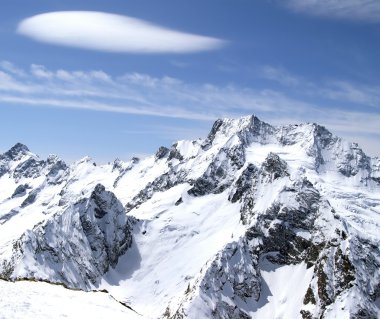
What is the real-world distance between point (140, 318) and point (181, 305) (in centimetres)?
13957

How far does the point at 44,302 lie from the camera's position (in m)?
40.2

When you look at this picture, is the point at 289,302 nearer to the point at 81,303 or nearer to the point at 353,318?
the point at 353,318

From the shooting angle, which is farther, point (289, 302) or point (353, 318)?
point (289, 302)

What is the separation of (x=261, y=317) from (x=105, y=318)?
534ft

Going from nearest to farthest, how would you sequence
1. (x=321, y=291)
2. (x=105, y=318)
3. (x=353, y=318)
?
(x=105, y=318) < (x=353, y=318) < (x=321, y=291)

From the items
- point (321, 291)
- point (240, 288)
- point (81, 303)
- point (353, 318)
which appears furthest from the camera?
point (240, 288)

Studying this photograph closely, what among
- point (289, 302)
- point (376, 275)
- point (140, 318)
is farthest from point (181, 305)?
point (140, 318)

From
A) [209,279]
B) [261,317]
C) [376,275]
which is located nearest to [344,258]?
[376,275]

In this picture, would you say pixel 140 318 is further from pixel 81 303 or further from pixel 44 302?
pixel 44 302

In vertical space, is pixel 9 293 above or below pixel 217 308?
above

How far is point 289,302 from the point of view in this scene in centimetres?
19575

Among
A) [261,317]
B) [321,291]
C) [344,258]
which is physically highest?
[344,258]

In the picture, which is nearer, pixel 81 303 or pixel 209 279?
pixel 81 303

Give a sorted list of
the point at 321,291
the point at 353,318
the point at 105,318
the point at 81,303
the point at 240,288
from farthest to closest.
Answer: the point at 240,288, the point at 321,291, the point at 353,318, the point at 81,303, the point at 105,318
